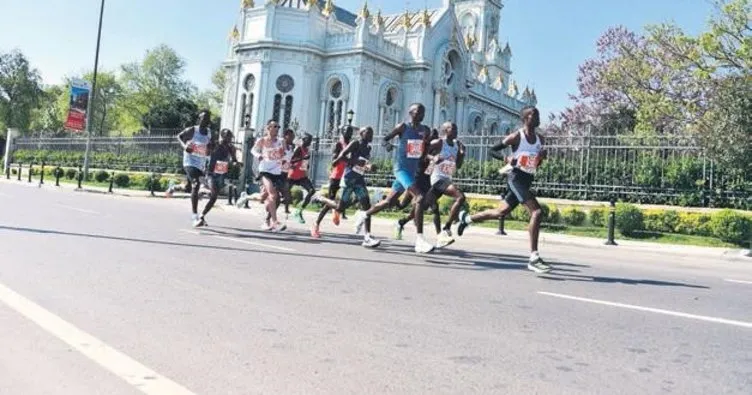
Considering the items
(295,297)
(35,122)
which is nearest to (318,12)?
(295,297)

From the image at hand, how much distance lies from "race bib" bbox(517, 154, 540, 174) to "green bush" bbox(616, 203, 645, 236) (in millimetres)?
9207

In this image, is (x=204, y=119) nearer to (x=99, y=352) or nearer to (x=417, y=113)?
(x=417, y=113)

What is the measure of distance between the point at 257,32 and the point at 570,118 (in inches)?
825

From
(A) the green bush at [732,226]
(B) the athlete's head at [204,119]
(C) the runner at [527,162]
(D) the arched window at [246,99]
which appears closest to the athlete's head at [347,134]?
(B) the athlete's head at [204,119]

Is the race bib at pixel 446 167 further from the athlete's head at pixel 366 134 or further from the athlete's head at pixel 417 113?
the athlete's head at pixel 366 134

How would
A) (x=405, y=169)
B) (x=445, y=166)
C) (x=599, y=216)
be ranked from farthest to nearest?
(x=599, y=216)
(x=445, y=166)
(x=405, y=169)

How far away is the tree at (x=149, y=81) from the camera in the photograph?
2948 inches

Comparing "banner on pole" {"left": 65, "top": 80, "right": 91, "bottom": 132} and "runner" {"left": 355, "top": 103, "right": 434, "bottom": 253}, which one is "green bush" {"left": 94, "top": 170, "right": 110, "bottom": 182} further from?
A: "runner" {"left": 355, "top": 103, "right": 434, "bottom": 253}

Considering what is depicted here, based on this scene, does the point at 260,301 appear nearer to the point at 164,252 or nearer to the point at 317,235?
the point at 164,252

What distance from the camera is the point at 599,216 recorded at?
57.8 ft

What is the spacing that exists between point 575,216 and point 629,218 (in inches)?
69.9

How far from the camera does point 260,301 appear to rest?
221 inches

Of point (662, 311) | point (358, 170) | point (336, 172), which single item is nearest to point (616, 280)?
point (662, 311)

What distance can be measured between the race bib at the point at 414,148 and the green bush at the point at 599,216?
9.66 meters
